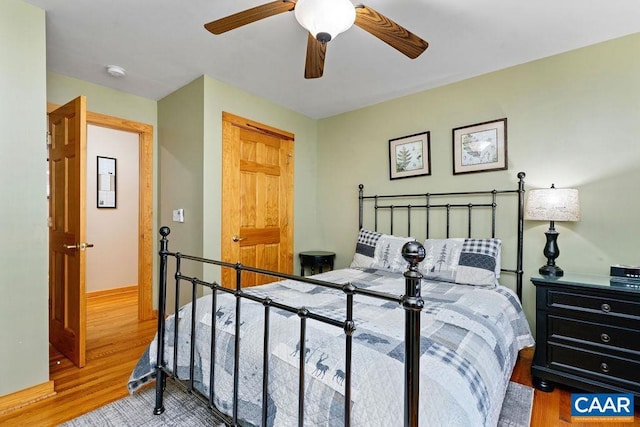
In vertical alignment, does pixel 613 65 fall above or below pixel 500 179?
above

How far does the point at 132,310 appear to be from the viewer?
3678 millimetres

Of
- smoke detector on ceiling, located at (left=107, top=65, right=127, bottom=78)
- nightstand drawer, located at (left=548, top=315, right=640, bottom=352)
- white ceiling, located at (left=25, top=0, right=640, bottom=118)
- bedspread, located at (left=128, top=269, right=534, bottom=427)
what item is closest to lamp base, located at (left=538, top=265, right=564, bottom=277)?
nightstand drawer, located at (left=548, top=315, right=640, bottom=352)

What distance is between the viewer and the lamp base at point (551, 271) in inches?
84.8

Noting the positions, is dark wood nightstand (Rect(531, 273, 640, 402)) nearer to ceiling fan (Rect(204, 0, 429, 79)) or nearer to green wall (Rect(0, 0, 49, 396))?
ceiling fan (Rect(204, 0, 429, 79))

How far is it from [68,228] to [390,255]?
261cm

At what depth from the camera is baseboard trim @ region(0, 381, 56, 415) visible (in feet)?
5.87

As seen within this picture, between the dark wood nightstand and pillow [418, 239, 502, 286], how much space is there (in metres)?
0.31

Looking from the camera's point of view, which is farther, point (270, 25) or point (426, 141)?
point (426, 141)

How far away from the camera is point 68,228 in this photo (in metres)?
2.39

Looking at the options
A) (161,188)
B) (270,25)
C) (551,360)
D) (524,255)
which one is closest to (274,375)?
(551,360)

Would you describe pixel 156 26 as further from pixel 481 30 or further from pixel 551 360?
pixel 551 360

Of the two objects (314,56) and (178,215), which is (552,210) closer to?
(314,56)

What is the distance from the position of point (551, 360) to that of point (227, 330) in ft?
6.74
